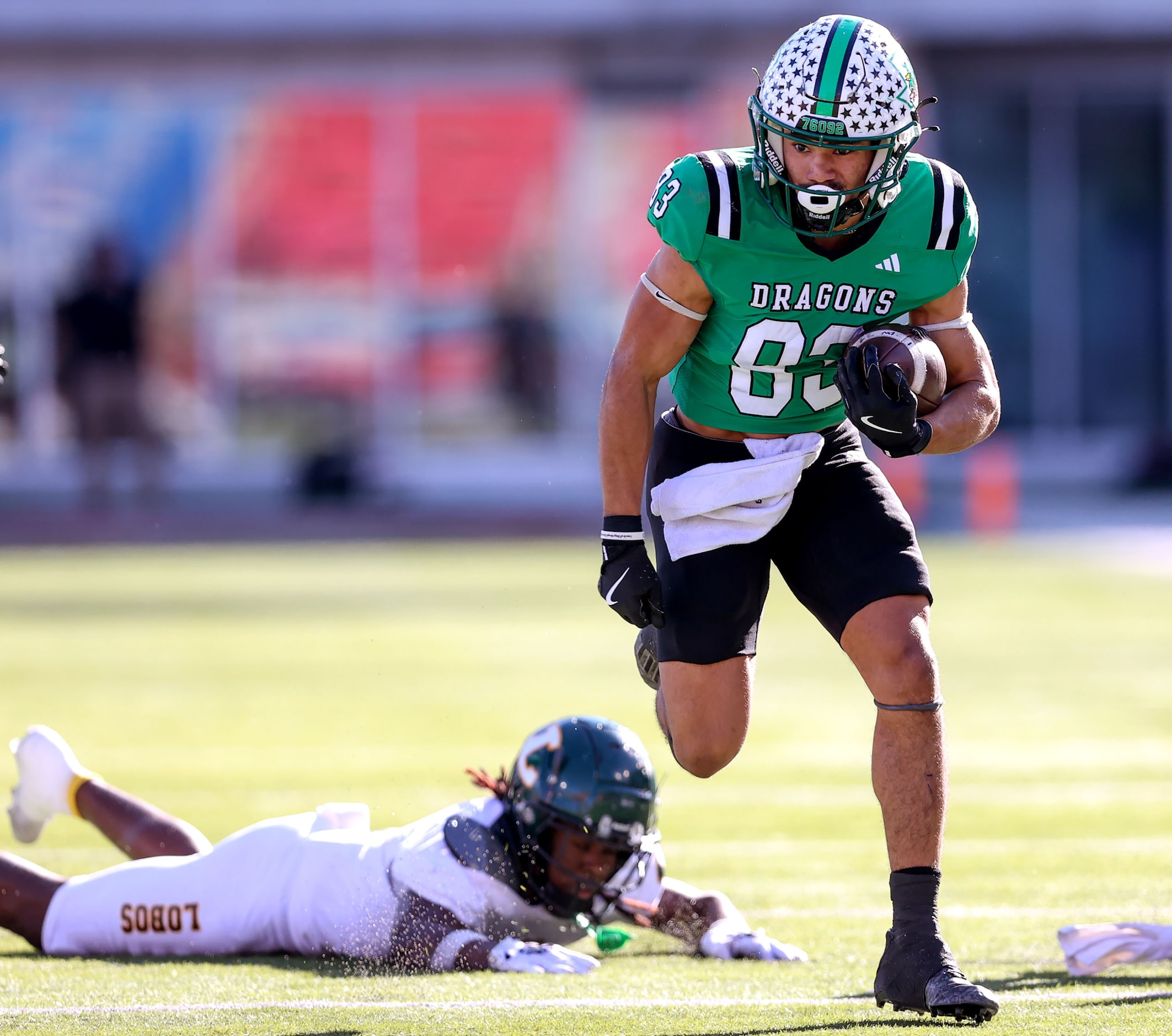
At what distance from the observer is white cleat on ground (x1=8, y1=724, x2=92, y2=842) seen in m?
5.65

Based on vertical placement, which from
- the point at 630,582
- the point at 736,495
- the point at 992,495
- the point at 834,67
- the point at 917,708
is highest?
the point at 992,495

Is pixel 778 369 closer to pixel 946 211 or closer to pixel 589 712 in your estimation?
pixel 946 211

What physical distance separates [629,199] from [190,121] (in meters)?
5.12

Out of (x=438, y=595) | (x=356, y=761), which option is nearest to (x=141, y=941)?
(x=356, y=761)

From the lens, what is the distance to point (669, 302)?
4664mm

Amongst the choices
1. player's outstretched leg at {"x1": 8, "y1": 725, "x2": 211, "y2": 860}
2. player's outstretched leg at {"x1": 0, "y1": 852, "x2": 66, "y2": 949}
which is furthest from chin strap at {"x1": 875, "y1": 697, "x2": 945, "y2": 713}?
player's outstretched leg at {"x1": 0, "y1": 852, "x2": 66, "y2": 949}

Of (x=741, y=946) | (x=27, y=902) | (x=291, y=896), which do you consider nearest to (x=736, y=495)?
(x=741, y=946)

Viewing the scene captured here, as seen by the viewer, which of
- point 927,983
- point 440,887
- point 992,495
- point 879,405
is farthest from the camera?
point 992,495

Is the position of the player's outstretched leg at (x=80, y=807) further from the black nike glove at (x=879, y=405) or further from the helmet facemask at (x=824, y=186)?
the helmet facemask at (x=824, y=186)

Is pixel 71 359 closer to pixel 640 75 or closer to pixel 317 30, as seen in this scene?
pixel 317 30

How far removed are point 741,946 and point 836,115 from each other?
6.71 ft

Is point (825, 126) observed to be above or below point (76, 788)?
above

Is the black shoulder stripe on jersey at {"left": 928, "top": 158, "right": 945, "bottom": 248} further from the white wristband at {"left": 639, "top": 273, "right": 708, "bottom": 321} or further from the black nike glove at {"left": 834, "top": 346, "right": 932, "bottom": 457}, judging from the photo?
the white wristband at {"left": 639, "top": 273, "right": 708, "bottom": 321}

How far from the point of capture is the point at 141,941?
5.08 metres
